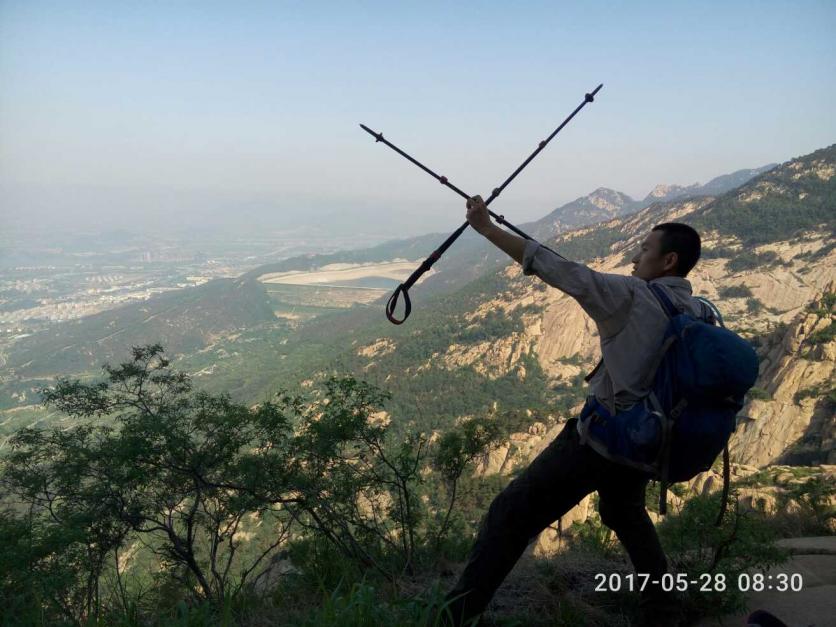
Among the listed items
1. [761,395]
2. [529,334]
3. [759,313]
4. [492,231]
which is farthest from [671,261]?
[529,334]

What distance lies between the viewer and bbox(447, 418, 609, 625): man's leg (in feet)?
7.95

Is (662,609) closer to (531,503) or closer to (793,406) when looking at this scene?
(531,503)

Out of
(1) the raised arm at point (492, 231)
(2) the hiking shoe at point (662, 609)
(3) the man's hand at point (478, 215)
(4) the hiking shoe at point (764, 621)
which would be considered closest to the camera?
(4) the hiking shoe at point (764, 621)

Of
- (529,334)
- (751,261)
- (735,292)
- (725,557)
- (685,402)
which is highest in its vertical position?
(685,402)

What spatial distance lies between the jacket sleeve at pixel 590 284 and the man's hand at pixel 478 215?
0.82ft

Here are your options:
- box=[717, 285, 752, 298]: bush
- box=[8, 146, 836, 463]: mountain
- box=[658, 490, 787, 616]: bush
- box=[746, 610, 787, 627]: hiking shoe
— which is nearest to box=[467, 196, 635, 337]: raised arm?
box=[746, 610, 787, 627]: hiking shoe

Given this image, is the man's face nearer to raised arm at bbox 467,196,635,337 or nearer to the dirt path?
raised arm at bbox 467,196,635,337

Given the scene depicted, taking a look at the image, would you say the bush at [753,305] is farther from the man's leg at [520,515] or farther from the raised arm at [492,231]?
the raised arm at [492,231]

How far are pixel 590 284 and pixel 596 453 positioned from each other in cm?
91

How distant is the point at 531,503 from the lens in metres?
2.45

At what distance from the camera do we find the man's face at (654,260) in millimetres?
2352

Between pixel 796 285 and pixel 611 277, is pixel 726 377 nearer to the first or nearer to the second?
pixel 611 277

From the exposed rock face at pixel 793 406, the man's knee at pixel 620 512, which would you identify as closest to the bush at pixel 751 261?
the exposed rock face at pixel 793 406

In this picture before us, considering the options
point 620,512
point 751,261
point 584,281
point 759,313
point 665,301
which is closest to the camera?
point 584,281
